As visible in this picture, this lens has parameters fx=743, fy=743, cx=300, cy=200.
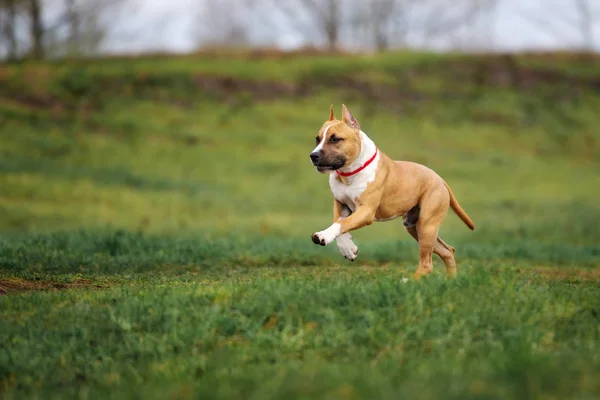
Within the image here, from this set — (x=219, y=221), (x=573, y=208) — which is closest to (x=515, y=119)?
(x=573, y=208)

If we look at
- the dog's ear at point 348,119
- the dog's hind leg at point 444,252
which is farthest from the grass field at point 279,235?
the dog's ear at point 348,119

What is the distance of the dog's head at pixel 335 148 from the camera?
855 centimetres

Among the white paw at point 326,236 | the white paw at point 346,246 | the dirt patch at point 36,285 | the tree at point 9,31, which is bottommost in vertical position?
the dirt patch at point 36,285

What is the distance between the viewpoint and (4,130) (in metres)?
28.2

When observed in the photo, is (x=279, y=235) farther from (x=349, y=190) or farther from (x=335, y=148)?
(x=335, y=148)

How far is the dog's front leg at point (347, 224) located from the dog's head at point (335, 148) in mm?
593

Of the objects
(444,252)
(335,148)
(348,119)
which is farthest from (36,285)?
(444,252)

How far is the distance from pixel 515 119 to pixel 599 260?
82.9ft

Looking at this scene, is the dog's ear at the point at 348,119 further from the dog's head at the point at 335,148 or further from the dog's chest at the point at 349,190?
the dog's chest at the point at 349,190

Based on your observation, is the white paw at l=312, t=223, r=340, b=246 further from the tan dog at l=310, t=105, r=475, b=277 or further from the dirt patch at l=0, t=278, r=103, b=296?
the dirt patch at l=0, t=278, r=103, b=296

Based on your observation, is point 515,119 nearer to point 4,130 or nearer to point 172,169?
point 172,169

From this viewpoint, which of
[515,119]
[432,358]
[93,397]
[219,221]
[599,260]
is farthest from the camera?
[515,119]

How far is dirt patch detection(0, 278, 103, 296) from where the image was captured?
7992 mm

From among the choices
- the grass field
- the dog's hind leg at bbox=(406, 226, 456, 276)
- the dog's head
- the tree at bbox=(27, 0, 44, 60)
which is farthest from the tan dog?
the tree at bbox=(27, 0, 44, 60)
